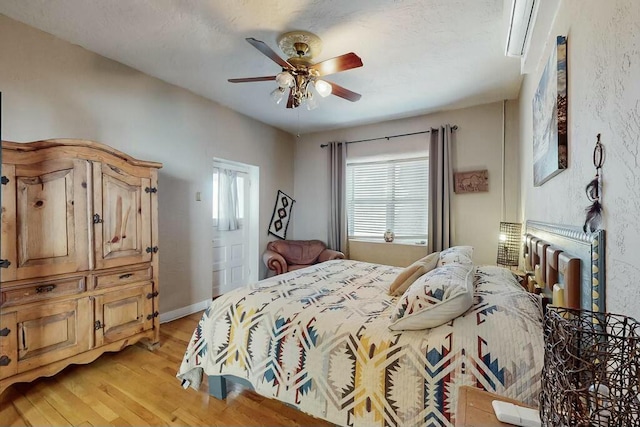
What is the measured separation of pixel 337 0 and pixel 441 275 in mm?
1925

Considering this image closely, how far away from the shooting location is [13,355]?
175 centimetres

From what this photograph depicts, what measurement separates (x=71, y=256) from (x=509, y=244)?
4.12 metres

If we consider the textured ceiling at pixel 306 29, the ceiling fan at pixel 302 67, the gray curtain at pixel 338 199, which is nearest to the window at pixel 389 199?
the gray curtain at pixel 338 199

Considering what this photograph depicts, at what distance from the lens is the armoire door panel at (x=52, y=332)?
1.80 metres

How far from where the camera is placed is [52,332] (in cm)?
192

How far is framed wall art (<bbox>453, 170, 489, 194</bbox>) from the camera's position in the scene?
11.8 feet

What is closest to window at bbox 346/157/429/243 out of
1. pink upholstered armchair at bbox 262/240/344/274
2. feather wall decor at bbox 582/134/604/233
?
pink upholstered armchair at bbox 262/240/344/274

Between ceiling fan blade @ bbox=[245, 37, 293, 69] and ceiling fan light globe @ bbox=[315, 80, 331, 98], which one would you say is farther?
ceiling fan light globe @ bbox=[315, 80, 331, 98]

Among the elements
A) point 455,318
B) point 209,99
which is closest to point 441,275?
point 455,318

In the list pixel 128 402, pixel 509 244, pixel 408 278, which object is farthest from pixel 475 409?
pixel 509 244

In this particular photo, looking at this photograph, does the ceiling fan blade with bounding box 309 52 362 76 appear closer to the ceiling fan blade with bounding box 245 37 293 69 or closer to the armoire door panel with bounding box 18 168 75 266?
the ceiling fan blade with bounding box 245 37 293 69

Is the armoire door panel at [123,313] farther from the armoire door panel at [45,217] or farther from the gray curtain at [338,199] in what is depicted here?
the gray curtain at [338,199]

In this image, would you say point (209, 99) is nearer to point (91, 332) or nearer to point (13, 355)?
point (91, 332)

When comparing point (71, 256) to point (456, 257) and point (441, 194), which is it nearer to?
point (456, 257)
